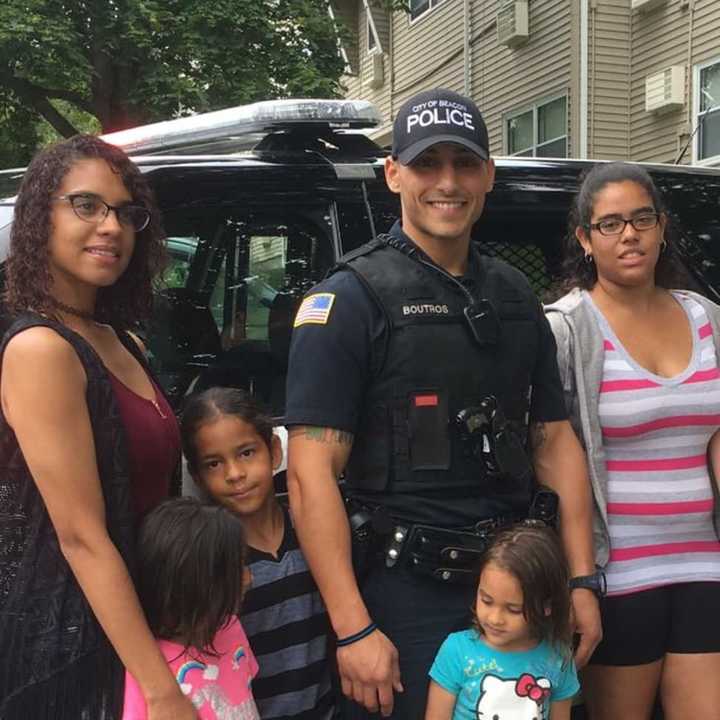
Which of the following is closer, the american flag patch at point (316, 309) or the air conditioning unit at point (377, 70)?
the american flag patch at point (316, 309)

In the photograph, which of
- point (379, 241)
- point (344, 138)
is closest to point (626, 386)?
point (379, 241)

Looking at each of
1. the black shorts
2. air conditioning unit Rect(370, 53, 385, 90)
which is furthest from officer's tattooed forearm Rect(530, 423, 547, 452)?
air conditioning unit Rect(370, 53, 385, 90)

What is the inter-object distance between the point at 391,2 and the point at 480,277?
36.4ft

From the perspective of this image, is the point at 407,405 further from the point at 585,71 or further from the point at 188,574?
the point at 585,71

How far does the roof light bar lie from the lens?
2.36 m

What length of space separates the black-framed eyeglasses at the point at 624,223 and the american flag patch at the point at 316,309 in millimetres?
749

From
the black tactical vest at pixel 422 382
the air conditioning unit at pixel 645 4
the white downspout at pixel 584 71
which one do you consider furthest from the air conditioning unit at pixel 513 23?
the black tactical vest at pixel 422 382

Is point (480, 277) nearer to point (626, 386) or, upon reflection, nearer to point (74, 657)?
point (626, 386)

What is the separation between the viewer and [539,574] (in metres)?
1.75

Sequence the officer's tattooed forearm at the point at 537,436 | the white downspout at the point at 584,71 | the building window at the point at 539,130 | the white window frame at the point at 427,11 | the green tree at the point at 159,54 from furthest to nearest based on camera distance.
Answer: the white window frame at the point at 427,11 < the building window at the point at 539,130 < the white downspout at the point at 584,71 < the green tree at the point at 159,54 < the officer's tattooed forearm at the point at 537,436

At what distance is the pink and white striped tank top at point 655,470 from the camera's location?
2.03 metres

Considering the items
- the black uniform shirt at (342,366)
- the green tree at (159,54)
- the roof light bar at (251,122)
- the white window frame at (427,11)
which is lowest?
the black uniform shirt at (342,366)

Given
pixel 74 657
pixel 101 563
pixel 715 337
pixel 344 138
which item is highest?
pixel 344 138

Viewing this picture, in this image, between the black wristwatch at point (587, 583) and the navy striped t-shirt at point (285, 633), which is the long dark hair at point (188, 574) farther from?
the black wristwatch at point (587, 583)
